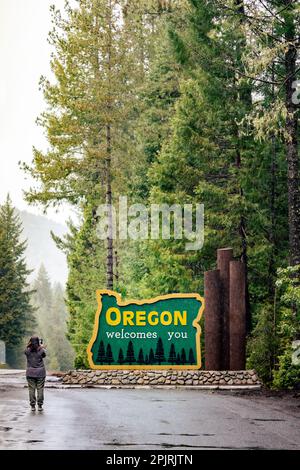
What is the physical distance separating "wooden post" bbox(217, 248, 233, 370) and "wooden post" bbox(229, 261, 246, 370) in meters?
0.52

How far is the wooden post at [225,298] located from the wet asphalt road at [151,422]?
277 centimetres

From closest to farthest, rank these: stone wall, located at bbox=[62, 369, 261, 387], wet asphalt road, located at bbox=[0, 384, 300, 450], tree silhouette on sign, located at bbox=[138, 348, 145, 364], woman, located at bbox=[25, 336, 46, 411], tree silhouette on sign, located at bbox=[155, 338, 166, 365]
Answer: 1. wet asphalt road, located at bbox=[0, 384, 300, 450]
2. woman, located at bbox=[25, 336, 46, 411]
3. stone wall, located at bbox=[62, 369, 261, 387]
4. tree silhouette on sign, located at bbox=[155, 338, 166, 365]
5. tree silhouette on sign, located at bbox=[138, 348, 145, 364]

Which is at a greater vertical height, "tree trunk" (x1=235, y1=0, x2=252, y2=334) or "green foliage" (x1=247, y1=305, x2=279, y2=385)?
"tree trunk" (x1=235, y1=0, x2=252, y2=334)

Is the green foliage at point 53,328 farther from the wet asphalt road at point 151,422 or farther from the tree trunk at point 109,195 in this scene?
the wet asphalt road at point 151,422

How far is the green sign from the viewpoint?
24250 millimetres

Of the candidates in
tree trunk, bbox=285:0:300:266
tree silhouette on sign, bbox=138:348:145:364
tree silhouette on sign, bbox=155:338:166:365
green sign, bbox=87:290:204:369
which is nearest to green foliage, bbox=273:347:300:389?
tree trunk, bbox=285:0:300:266

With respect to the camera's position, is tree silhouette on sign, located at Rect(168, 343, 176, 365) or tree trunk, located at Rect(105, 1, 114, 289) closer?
tree silhouette on sign, located at Rect(168, 343, 176, 365)

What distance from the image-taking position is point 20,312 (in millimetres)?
63312

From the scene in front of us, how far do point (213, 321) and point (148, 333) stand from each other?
7.31 ft

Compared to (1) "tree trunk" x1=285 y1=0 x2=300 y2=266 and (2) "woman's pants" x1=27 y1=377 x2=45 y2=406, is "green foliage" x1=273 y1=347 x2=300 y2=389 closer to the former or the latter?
(1) "tree trunk" x1=285 y1=0 x2=300 y2=266

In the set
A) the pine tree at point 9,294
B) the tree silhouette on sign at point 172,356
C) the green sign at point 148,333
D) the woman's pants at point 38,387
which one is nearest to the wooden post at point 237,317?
the green sign at point 148,333

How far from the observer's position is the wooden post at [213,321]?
77.5 ft

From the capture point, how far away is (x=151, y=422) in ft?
47.2

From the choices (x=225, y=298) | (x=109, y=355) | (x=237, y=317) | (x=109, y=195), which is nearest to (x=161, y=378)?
(x=109, y=355)
